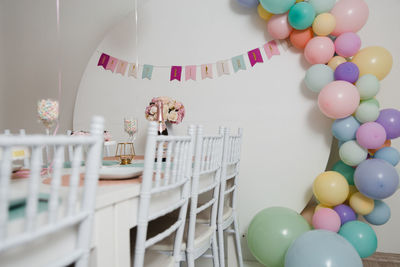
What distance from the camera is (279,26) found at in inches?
86.8

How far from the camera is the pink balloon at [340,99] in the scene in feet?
6.09

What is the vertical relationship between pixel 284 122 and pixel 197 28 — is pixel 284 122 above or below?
below

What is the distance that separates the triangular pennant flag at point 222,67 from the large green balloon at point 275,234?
109 centimetres

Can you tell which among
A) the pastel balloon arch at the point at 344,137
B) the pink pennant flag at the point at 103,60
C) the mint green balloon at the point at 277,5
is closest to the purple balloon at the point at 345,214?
the pastel balloon arch at the point at 344,137

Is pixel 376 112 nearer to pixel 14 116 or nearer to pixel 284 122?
pixel 284 122

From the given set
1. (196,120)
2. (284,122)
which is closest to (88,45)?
(196,120)

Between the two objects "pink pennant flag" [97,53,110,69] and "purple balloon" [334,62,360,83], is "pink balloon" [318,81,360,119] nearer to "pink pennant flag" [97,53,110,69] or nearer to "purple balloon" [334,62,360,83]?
"purple balloon" [334,62,360,83]

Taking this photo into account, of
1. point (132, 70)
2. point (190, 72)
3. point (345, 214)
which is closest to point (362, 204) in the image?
point (345, 214)

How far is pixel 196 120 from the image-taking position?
2.56 meters

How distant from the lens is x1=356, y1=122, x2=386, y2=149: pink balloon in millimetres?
1802

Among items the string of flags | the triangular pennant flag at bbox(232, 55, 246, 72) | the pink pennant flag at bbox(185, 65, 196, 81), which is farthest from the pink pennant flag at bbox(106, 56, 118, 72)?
the triangular pennant flag at bbox(232, 55, 246, 72)

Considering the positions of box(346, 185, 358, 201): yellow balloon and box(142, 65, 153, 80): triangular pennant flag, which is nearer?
box(346, 185, 358, 201): yellow balloon

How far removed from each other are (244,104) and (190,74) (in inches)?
19.4

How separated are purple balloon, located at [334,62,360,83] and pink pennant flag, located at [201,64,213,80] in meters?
0.95
